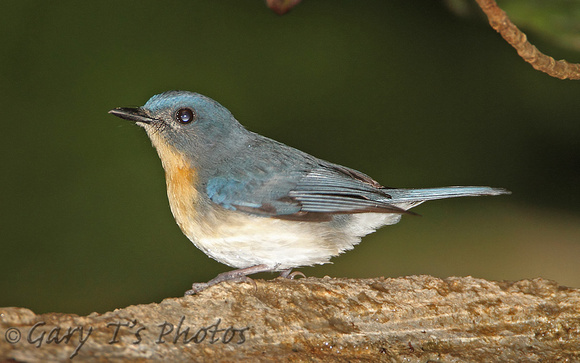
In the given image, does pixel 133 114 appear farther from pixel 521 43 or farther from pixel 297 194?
pixel 521 43

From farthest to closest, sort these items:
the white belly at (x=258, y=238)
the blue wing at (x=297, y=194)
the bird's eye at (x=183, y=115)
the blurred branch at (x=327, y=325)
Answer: the bird's eye at (x=183, y=115) < the blue wing at (x=297, y=194) < the white belly at (x=258, y=238) < the blurred branch at (x=327, y=325)

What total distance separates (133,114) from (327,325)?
179cm

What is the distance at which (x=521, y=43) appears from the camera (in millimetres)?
3436

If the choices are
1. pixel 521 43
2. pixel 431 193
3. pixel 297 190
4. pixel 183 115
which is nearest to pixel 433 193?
pixel 431 193

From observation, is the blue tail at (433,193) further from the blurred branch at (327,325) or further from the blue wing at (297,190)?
the blurred branch at (327,325)

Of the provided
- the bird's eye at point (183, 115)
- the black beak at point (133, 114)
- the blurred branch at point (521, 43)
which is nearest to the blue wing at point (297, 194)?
the bird's eye at point (183, 115)

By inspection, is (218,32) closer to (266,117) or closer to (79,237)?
(266,117)

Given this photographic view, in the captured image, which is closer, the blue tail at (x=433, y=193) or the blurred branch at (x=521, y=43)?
the blurred branch at (x=521, y=43)

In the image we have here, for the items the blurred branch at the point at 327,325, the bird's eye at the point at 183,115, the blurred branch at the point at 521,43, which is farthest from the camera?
the bird's eye at the point at 183,115

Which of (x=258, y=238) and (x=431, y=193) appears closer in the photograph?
(x=258, y=238)

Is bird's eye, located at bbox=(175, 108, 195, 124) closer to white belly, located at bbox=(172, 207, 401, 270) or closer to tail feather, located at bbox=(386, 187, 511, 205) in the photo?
white belly, located at bbox=(172, 207, 401, 270)

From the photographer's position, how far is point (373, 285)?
12.0 feet

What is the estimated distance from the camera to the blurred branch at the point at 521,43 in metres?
3.31

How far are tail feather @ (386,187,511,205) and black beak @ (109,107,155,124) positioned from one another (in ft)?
A: 5.18
